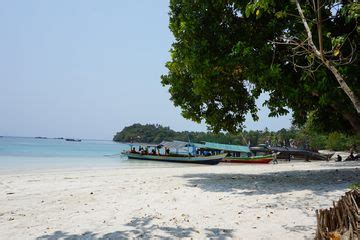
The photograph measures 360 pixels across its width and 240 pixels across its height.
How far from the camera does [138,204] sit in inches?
392

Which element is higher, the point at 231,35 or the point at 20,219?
the point at 231,35

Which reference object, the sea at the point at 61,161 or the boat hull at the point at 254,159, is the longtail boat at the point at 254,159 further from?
the sea at the point at 61,161

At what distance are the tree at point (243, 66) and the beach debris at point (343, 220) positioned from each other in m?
6.75

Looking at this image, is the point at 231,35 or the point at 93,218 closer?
the point at 93,218

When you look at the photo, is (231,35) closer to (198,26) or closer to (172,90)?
(198,26)

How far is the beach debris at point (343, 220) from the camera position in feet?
14.0

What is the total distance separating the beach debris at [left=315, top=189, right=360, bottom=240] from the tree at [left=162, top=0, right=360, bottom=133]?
22.1 feet

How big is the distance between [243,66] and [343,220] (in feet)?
29.6

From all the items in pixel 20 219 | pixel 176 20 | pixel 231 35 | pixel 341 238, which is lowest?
pixel 20 219

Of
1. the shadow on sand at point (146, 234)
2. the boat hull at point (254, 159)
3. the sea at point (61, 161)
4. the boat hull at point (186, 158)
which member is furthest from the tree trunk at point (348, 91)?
the boat hull at point (186, 158)

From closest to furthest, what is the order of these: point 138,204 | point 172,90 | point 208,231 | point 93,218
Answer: point 208,231 → point 93,218 → point 138,204 → point 172,90

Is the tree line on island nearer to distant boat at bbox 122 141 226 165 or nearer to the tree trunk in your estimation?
distant boat at bbox 122 141 226 165

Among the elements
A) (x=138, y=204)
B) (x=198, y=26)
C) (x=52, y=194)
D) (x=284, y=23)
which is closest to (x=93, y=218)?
(x=138, y=204)

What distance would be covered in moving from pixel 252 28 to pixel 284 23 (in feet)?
4.16
